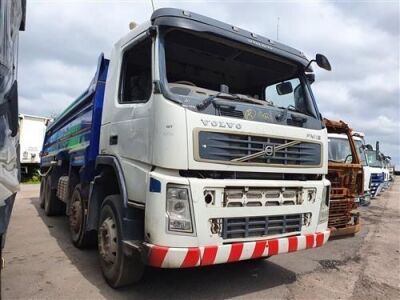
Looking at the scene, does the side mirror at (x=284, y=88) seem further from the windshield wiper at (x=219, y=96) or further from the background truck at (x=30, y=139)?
the background truck at (x=30, y=139)

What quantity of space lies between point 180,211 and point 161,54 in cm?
148

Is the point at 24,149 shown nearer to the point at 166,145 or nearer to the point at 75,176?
the point at 75,176

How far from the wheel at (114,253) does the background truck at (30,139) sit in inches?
613

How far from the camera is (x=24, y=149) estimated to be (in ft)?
61.0

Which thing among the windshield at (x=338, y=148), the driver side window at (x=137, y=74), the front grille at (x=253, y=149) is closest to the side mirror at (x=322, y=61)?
the front grille at (x=253, y=149)

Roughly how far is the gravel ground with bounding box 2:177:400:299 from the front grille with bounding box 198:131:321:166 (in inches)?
56.6

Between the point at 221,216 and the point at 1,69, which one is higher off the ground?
the point at 1,69

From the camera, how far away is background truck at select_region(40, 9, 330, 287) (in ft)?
11.6

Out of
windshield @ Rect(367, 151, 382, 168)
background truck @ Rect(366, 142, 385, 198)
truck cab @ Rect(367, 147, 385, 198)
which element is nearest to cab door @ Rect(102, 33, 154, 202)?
background truck @ Rect(366, 142, 385, 198)

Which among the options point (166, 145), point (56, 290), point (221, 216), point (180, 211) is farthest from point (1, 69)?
point (56, 290)

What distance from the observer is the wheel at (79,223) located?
5555 millimetres

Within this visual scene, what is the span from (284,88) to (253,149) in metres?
1.55

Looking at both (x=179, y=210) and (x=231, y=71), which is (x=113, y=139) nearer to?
(x=179, y=210)

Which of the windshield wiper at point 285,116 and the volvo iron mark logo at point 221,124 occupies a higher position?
the windshield wiper at point 285,116
